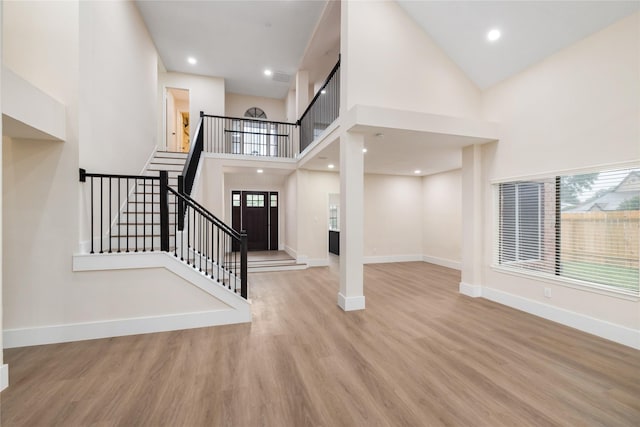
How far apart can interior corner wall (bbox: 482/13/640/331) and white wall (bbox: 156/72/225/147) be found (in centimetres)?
723

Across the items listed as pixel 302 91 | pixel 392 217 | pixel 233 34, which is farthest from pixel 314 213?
pixel 233 34

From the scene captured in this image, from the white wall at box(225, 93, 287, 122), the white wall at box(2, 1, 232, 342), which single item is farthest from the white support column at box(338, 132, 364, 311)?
the white wall at box(225, 93, 287, 122)

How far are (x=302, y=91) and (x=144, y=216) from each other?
227 inches

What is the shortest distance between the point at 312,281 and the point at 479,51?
4.95 meters

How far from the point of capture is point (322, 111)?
5738 mm

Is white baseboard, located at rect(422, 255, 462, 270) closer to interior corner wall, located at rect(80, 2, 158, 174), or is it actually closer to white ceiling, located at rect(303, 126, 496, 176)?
white ceiling, located at rect(303, 126, 496, 176)

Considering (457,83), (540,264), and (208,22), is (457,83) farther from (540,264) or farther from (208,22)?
(208,22)

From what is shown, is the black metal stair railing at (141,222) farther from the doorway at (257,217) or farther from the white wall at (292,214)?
the doorway at (257,217)

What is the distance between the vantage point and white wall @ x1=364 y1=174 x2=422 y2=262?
7648mm

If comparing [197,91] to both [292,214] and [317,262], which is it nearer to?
[292,214]

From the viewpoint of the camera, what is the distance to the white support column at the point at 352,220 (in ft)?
12.6

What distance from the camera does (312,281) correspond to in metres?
5.50

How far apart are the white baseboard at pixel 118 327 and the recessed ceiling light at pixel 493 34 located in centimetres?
514

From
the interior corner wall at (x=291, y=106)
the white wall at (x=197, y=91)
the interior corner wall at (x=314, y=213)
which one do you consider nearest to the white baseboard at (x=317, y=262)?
the interior corner wall at (x=314, y=213)
